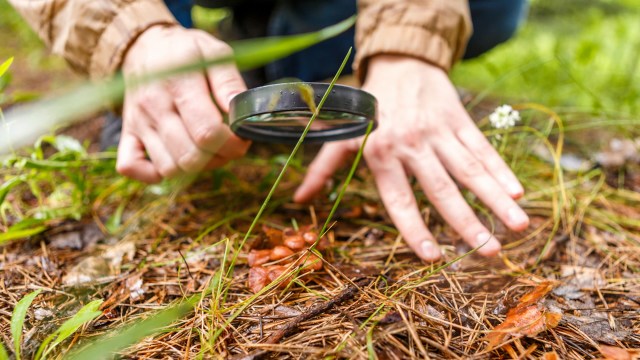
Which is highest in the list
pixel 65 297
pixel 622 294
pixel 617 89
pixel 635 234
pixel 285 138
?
pixel 285 138

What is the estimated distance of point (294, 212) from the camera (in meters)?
1.54

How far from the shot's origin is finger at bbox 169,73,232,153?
1224mm

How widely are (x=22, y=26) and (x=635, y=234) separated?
233 inches

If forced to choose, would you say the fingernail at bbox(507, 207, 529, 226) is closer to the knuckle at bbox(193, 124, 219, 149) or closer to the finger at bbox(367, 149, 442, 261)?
the finger at bbox(367, 149, 442, 261)

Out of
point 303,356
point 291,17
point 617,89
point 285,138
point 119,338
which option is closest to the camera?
point 119,338

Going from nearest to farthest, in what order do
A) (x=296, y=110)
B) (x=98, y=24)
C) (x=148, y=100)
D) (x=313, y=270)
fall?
(x=296, y=110), (x=313, y=270), (x=148, y=100), (x=98, y=24)

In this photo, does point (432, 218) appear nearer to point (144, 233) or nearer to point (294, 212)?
point (294, 212)

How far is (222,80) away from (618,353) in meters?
1.18

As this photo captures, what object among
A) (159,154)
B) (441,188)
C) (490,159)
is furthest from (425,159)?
(159,154)

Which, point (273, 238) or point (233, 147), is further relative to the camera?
point (233, 147)

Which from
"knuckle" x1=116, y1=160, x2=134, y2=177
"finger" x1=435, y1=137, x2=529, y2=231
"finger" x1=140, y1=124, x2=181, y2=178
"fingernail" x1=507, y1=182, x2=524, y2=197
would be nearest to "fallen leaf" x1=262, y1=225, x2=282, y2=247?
"finger" x1=140, y1=124, x2=181, y2=178

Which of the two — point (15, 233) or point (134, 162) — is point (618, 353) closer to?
point (134, 162)

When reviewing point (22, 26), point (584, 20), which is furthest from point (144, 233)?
point (22, 26)

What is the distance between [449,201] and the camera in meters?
1.35
